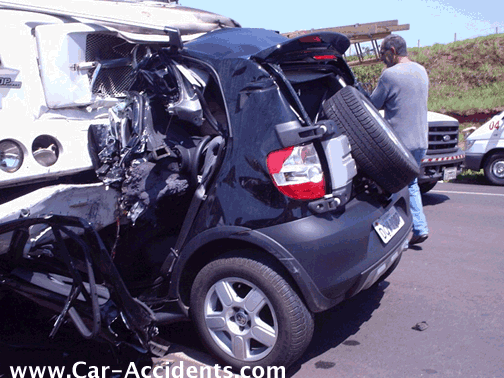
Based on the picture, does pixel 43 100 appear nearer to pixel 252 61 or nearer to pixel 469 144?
pixel 252 61

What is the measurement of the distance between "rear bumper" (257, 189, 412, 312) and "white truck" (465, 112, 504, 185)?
26.3ft

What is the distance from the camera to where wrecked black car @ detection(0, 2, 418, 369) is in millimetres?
2973

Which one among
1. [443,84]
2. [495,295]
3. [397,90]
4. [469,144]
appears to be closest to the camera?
[495,295]

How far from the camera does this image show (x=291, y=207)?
2.99 m

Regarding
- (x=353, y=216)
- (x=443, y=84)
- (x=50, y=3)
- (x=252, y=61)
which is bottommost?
(x=443, y=84)

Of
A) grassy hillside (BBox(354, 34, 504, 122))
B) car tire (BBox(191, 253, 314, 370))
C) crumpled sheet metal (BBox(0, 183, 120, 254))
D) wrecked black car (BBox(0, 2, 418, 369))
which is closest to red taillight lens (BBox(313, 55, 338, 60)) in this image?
wrecked black car (BBox(0, 2, 418, 369))

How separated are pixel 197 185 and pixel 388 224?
1.28 m

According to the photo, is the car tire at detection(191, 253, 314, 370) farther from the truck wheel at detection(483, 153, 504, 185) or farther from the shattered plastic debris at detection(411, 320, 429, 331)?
the truck wheel at detection(483, 153, 504, 185)

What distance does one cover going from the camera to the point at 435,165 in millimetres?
7984

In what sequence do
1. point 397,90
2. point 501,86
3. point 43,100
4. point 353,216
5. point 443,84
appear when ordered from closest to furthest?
point 353,216 → point 43,100 → point 397,90 → point 501,86 → point 443,84

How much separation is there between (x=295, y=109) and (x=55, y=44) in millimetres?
1746

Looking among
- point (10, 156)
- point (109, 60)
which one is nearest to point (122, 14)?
point (109, 60)

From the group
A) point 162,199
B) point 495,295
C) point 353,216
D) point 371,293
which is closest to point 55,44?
point 162,199

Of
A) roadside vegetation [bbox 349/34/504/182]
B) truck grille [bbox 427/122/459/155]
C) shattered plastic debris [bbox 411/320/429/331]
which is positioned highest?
truck grille [bbox 427/122/459/155]
